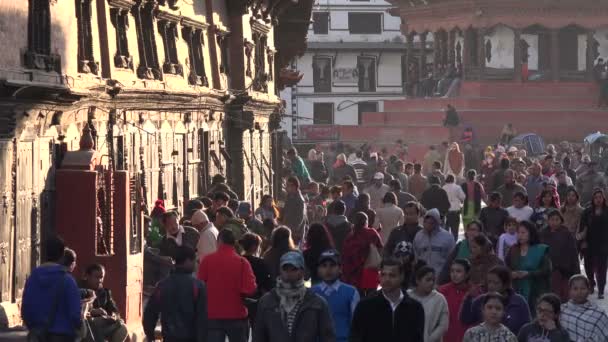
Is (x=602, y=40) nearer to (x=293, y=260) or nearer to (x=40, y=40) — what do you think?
Result: (x=40, y=40)

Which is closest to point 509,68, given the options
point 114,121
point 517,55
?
point 517,55

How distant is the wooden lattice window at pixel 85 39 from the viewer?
20.1 meters

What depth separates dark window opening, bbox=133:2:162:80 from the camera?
2420 centimetres

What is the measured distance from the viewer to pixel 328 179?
4078 cm

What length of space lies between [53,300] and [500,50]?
49.7 m

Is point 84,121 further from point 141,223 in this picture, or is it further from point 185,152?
point 185,152

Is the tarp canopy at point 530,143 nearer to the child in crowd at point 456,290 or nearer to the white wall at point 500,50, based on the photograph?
the white wall at point 500,50

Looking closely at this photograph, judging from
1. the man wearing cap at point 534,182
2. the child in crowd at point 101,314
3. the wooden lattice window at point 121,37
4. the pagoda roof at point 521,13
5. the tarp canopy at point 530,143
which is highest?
the pagoda roof at point 521,13

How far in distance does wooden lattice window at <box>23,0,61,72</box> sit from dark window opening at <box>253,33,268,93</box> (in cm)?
1740

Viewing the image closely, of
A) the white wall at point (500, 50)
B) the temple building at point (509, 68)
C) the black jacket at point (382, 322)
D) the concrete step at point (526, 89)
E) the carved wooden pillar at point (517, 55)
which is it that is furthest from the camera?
the white wall at point (500, 50)

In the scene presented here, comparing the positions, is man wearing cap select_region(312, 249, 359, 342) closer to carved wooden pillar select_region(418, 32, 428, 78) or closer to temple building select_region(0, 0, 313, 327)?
temple building select_region(0, 0, 313, 327)

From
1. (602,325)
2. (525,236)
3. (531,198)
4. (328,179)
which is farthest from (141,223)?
(328,179)

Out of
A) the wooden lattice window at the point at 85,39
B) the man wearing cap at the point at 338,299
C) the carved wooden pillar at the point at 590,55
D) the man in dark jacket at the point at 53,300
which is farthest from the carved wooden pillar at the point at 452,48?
the man in dark jacket at the point at 53,300

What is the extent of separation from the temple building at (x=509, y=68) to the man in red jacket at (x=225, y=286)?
40.9m
